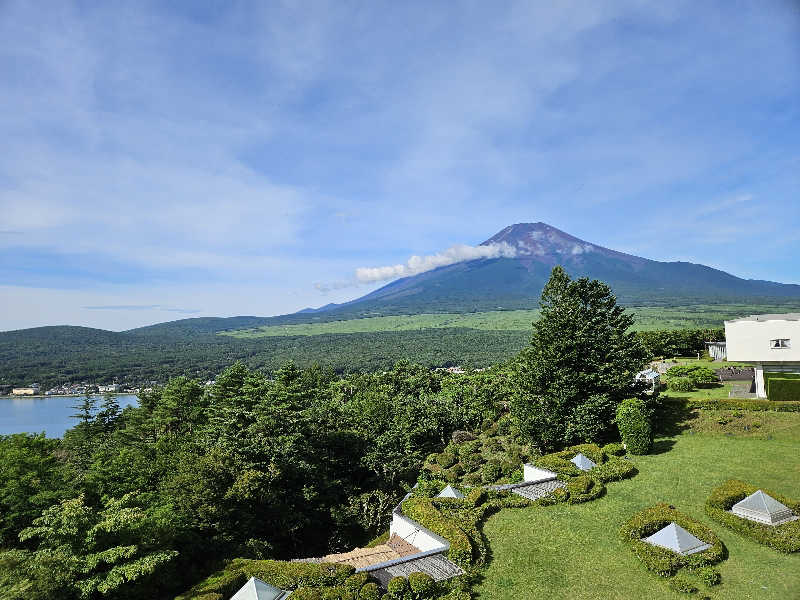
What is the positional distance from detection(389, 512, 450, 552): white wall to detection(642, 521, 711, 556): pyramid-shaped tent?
5.72 metres

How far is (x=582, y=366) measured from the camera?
925 inches

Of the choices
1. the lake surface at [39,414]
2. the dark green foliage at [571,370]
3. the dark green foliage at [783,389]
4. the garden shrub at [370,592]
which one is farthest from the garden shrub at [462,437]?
the lake surface at [39,414]

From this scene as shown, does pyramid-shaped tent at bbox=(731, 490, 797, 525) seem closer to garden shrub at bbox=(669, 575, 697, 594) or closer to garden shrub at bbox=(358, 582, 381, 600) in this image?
garden shrub at bbox=(669, 575, 697, 594)

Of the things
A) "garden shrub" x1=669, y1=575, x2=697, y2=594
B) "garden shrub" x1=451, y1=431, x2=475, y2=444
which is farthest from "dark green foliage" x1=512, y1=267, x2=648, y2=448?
"garden shrub" x1=669, y1=575, x2=697, y2=594

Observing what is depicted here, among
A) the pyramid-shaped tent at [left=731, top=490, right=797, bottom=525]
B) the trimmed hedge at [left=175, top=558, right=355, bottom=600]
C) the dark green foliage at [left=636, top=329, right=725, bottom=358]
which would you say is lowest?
the trimmed hedge at [left=175, top=558, right=355, bottom=600]

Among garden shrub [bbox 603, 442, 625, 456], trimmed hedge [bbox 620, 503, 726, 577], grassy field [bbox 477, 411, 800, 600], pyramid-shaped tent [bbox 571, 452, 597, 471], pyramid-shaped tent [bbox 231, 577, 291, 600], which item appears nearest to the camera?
pyramid-shaped tent [bbox 231, 577, 291, 600]

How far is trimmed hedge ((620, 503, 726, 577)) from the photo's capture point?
11273mm

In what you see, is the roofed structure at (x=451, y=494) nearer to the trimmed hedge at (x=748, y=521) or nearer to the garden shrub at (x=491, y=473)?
the garden shrub at (x=491, y=473)

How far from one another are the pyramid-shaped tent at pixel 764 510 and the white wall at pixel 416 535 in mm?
8625

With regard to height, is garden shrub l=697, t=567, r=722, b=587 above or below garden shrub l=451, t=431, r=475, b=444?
above

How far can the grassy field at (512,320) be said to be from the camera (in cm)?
11865

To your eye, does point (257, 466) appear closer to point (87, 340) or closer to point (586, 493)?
point (586, 493)

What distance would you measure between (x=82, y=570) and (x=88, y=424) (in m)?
31.9

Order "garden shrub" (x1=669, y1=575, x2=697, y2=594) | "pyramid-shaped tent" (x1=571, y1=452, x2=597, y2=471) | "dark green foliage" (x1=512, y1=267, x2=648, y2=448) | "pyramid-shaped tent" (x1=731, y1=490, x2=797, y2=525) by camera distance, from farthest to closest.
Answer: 1. "dark green foliage" (x1=512, y1=267, x2=648, y2=448)
2. "pyramid-shaped tent" (x1=571, y1=452, x2=597, y2=471)
3. "pyramid-shaped tent" (x1=731, y1=490, x2=797, y2=525)
4. "garden shrub" (x1=669, y1=575, x2=697, y2=594)
